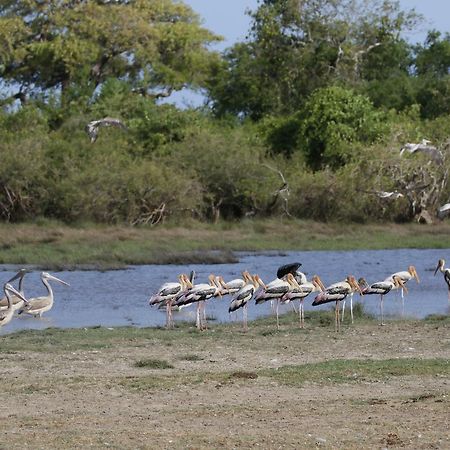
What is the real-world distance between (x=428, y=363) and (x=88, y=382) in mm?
3306

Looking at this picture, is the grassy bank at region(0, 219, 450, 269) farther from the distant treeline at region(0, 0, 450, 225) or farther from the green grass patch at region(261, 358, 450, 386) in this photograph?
the green grass patch at region(261, 358, 450, 386)

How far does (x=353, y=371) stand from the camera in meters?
11.8

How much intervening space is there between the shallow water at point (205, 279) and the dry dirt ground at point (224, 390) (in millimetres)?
2810

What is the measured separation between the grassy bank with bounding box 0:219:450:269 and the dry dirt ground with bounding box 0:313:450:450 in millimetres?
12652

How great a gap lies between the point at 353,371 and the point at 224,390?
145 centimetres

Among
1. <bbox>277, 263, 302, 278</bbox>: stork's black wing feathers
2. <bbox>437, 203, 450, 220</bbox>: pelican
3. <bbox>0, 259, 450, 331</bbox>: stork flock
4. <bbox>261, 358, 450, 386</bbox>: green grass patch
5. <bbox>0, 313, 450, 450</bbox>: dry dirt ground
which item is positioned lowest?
<bbox>0, 313, 450, 450</bbox>: dry dirt ground

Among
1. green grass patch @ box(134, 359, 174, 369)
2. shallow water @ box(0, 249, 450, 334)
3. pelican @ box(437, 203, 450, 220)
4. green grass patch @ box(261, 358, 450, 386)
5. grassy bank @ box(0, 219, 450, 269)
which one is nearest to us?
green grass patch @ box(261, 358, 450, 386)

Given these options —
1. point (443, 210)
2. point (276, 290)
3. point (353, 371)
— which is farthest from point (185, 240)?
point (353, 371)

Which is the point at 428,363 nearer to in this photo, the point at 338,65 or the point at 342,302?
the point at 342,302

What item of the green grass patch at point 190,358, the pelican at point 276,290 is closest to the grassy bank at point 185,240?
the pelican at point 276,290

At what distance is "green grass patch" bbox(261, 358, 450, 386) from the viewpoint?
1142cm

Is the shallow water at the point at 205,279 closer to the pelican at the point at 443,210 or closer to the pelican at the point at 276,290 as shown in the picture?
the pelican at the point at 276,290

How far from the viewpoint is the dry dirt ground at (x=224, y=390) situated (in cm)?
896

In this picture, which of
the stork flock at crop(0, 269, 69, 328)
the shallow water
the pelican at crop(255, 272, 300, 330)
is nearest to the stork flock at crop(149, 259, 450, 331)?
the pelican at crop(255, 272, 300, 330)
